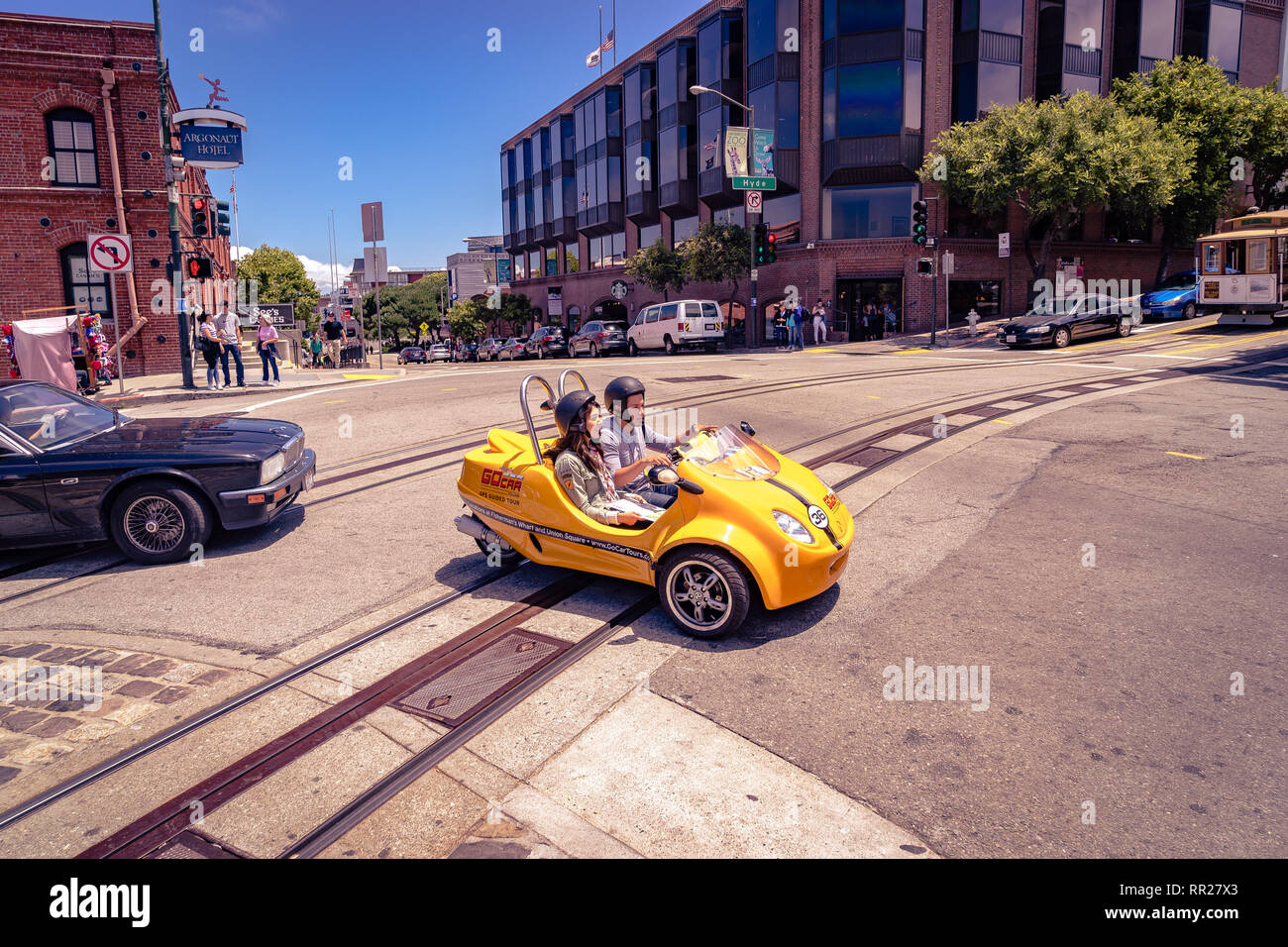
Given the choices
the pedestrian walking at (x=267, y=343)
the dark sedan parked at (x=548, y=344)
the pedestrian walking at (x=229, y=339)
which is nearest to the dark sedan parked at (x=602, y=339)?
the dark sedan parked at (x=548, y=344)

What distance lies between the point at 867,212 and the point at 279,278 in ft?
234

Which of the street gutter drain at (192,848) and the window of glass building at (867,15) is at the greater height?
the window of glass building at (867,15)

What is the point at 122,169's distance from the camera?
22844 mm

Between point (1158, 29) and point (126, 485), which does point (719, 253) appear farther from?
point (126, 485)

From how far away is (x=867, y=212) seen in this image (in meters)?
34.3

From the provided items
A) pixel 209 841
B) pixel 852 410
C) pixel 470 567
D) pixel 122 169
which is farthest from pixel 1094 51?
pixel 209 841

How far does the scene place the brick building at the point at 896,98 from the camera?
33.2m

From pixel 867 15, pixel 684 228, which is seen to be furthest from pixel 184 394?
pixel 684 228

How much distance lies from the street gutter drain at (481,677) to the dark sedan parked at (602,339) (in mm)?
28922

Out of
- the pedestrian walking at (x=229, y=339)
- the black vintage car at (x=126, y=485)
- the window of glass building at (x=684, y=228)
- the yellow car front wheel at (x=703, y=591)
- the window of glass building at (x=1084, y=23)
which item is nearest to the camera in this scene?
the yellow car front wheel at (x=703, y=591)

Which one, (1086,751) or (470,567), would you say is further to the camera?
(470,567)

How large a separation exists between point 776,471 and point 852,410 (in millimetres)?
7448

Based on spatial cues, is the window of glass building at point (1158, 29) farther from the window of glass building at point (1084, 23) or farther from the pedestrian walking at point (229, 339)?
the pedestrian walking at point (229, 339)

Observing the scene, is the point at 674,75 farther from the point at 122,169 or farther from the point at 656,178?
the point at 122,169
